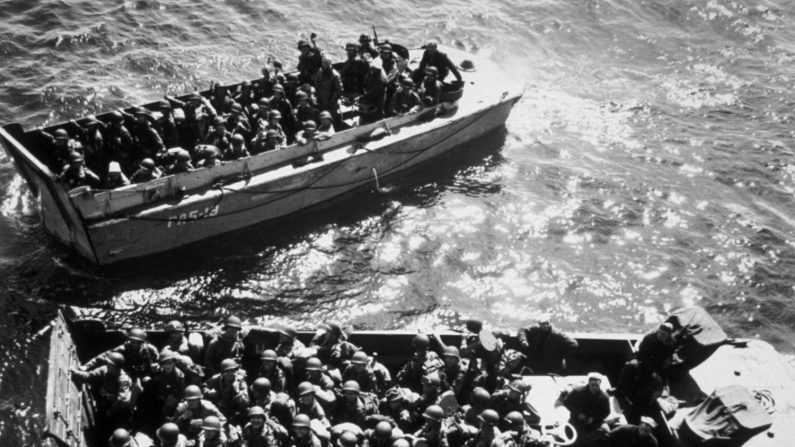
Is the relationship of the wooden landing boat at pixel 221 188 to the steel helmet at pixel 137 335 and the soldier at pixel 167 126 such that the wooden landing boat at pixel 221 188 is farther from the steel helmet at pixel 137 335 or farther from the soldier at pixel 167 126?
the steel helmet at pixel 137 335

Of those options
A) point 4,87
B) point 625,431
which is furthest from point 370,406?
point 4,87

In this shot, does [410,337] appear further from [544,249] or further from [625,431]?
[544,249]

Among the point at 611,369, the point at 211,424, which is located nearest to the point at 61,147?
the point at 211,424

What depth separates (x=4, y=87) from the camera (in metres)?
16.4

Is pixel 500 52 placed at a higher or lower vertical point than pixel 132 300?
higher

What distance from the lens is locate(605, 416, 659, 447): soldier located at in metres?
8.75

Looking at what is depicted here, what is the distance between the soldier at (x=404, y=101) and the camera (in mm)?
15633

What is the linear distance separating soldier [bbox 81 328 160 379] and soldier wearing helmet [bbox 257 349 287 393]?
5.20 feet

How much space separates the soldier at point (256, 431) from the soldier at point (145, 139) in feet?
22.7

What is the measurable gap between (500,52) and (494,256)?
10.5m

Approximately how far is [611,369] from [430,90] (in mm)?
8398

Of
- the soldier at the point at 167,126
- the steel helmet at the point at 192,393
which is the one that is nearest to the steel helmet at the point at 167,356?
the steel helmet at the point at 192,393

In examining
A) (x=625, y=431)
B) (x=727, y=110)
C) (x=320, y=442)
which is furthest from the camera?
(x=727, y=110)

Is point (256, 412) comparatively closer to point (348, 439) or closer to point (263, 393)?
point (263, 393)
